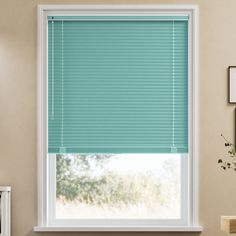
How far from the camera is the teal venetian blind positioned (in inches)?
170

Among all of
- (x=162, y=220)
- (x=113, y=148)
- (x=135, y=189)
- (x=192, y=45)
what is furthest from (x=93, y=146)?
(x=192, y=45)

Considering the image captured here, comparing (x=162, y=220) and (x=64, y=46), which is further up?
(x=64, y=46)

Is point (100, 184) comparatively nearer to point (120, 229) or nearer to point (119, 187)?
point (119, 187)

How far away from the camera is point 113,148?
4.32 metres

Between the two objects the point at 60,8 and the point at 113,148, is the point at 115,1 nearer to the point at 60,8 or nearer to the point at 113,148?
the point at 60,8

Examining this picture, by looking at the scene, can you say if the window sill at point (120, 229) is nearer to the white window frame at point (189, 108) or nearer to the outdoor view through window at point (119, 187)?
the white window frame at point (189, 108)

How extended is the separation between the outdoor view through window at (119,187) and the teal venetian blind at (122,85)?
13cm

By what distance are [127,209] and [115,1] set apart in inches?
58.0

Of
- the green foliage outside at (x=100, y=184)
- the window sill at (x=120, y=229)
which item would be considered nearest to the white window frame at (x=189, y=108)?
the window sill at (x=120, y=229)

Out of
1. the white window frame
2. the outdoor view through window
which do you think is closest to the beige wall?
the white window frame

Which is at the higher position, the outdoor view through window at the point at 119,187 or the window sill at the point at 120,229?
the outdoor view through window at the point at 119,187

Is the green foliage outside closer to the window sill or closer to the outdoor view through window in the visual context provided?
the outdoor view through window

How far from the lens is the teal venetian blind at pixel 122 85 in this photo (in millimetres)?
4324

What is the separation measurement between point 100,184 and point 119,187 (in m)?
0.14
